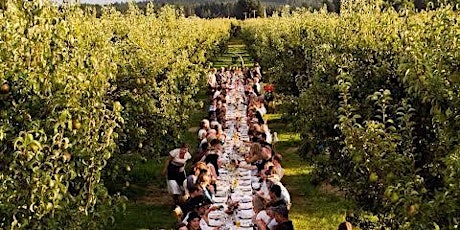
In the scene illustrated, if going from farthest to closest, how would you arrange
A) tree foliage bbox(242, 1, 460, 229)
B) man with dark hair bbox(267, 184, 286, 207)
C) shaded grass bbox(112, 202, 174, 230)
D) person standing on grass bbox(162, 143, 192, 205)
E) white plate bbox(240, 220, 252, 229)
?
person standing on grass bbox(162, 143, 192, 205)
shaded grass bbox(112, 202, 174, 230)
white plate bbox(240, 220, 252, 229)
man with dark hair bbox(267, 184, 286, 207)
tree foliage bbox(242, 1, 460, 229)

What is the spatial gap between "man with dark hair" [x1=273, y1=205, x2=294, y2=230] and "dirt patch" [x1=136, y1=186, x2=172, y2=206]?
474 centimetres

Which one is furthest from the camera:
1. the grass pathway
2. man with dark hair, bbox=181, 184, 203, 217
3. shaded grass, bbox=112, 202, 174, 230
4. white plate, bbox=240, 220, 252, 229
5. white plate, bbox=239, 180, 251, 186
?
white plate, bbox=239, 180, 251, 186

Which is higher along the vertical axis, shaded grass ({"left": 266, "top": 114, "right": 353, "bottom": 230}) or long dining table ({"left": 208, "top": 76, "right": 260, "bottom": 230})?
long dining table ({"left": 208, "top": 76, "right": 260, "bottom": 230})

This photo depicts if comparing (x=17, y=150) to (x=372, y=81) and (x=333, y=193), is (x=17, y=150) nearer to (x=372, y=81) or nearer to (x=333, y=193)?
(x=372, y=81)

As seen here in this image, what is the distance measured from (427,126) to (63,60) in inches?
167

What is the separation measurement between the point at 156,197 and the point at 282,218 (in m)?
5.65

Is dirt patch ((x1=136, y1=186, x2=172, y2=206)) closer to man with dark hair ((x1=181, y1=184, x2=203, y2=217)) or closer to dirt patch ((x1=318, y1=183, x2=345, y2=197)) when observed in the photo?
man with dark hair ((x1=181, y1=184, x2=203, y2=217))

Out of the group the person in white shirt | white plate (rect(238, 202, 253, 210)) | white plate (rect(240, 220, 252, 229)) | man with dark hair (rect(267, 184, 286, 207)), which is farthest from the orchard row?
the person in white shirt

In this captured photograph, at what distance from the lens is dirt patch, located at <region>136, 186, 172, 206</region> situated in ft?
49.6

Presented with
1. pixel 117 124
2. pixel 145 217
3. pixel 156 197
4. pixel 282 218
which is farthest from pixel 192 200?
pixel 117 124

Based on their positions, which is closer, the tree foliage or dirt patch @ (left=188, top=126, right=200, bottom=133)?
the tree foliage

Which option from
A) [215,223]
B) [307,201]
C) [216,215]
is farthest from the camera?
[307,201]

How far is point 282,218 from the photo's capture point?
10625 millimetres

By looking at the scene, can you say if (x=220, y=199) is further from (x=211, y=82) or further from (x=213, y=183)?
(x=211, y=82)
